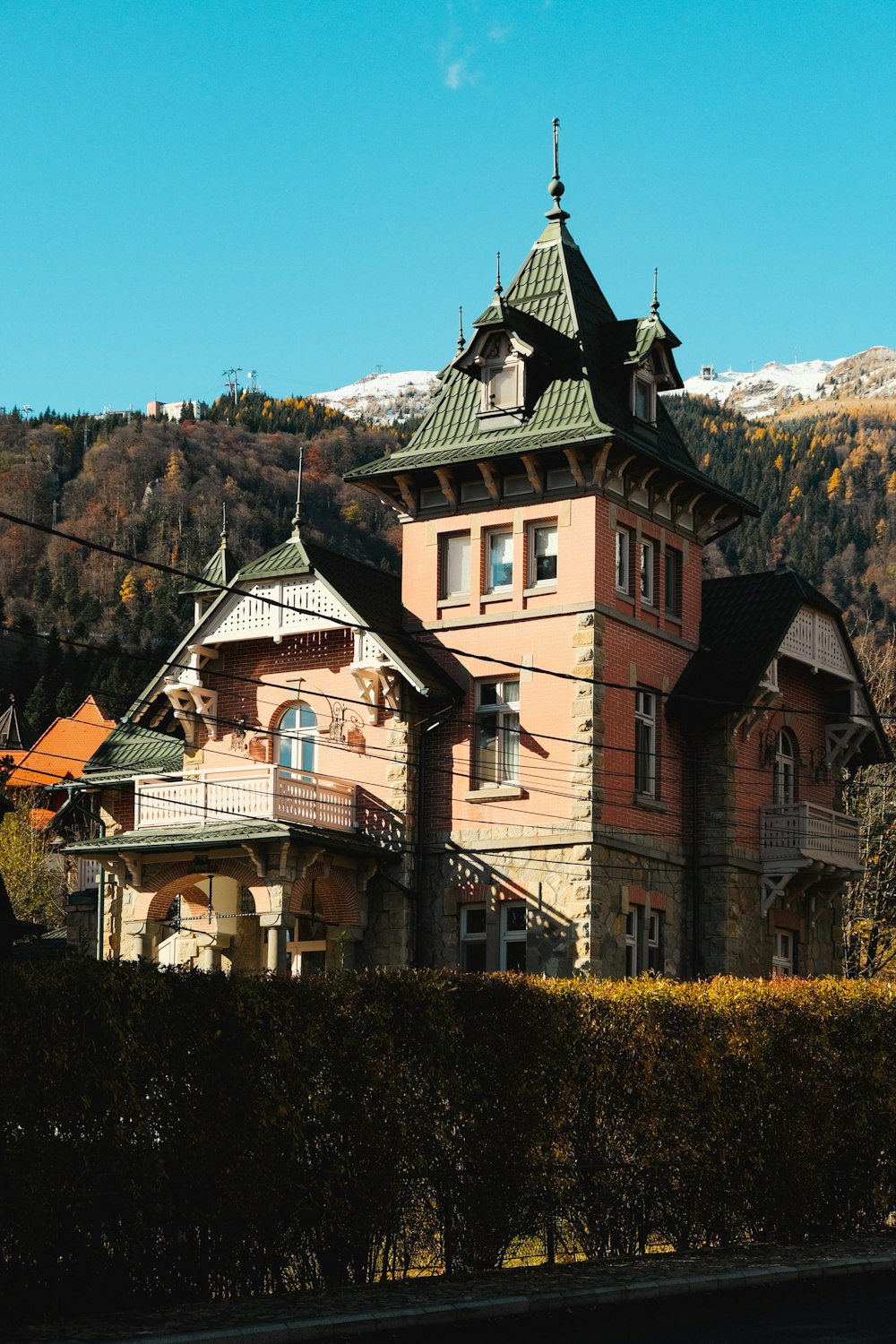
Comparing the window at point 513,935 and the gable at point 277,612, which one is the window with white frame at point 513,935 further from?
the gable at point 277,612

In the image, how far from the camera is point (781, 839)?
36438mm

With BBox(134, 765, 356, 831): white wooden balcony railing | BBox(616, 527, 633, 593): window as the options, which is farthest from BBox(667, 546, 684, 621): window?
BBox(134, 765, 356, 831): white wooden balcony railing

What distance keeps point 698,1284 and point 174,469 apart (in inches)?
5743

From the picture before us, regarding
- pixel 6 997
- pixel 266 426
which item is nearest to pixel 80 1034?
pixel 6 997

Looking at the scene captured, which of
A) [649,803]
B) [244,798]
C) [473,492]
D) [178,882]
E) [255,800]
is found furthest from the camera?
[473,492]

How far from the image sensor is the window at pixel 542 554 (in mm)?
34469

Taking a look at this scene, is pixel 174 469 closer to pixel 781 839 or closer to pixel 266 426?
pixel 266 426

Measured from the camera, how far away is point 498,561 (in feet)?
115

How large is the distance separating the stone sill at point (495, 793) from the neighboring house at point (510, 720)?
7 centimetres

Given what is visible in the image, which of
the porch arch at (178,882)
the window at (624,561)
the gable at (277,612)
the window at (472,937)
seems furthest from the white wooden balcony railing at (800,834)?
the porch arch at (178,882)

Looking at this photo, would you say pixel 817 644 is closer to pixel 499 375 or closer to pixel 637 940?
pixel 637 940

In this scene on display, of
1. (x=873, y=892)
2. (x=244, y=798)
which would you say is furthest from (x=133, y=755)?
(x=873, y=892)

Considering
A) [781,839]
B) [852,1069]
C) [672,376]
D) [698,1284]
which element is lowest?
[698,1284]

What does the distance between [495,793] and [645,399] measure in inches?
334
